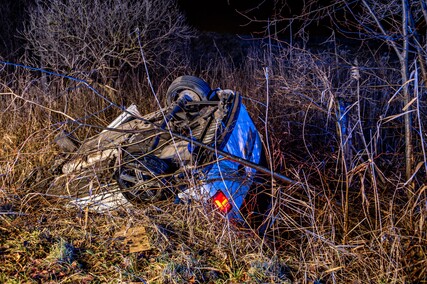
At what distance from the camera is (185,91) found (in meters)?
4.77

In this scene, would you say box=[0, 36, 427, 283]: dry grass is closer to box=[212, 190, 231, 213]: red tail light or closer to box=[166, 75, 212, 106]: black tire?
box=[212, 190, 231, 213]: red tail light

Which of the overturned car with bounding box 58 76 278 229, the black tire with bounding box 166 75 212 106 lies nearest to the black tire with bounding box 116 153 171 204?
the overturned car with bounding box 58 76 278 229

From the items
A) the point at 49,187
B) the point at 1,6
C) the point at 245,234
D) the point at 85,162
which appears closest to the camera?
the point at 245,234

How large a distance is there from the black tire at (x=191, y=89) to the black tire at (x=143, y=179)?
1279 millimetres

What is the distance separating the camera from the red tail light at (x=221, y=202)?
3430 mm

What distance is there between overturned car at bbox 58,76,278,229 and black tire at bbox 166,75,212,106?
168mm

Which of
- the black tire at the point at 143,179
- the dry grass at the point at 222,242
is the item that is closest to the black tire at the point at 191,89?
the black tire at the point at 143,179

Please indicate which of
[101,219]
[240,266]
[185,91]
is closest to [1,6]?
[185,91]

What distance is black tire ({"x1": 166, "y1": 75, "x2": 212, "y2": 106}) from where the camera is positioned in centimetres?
467

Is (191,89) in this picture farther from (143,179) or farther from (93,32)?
(93,32)

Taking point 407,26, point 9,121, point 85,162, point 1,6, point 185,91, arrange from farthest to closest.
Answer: point 1,6 < point 9,121 < point 185,91 < point 85,162 < point 407,26

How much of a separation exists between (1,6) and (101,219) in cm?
1499

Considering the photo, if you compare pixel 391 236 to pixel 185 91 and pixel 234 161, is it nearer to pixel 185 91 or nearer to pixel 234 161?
pixel 234 161

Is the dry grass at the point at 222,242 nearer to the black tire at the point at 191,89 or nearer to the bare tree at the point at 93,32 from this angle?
the black tire at the point at 191,89
